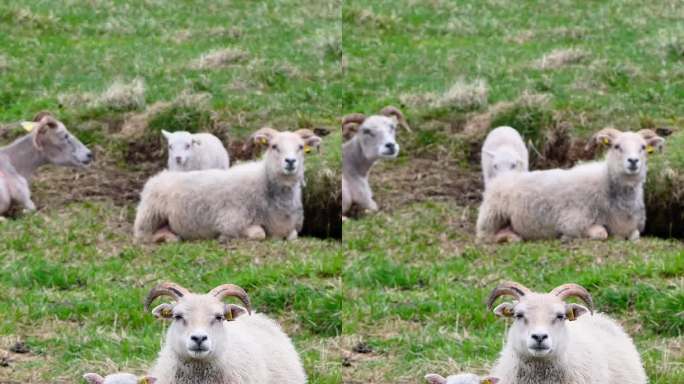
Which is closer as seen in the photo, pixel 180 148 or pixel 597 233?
pixel 597 233

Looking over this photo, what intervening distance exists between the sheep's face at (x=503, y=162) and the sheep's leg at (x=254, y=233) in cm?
286

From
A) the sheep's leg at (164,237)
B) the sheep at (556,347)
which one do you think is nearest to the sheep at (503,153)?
the sheep's leg at (164,237)

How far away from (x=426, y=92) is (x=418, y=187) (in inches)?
97.2

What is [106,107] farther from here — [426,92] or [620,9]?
[620,9]

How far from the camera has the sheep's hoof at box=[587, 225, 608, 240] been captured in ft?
38.7

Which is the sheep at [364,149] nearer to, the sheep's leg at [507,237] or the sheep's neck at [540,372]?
the sheep's leg at [507,237]

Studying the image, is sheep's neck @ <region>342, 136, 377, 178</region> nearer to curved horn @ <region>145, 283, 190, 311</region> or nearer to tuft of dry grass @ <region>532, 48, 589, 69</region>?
tuft of dry grass @ <region>532, 48, 589, 69</region>

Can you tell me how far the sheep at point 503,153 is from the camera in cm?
1302

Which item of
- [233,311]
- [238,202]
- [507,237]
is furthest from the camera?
[507,237]

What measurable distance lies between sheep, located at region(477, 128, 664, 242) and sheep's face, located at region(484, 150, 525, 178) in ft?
1.33

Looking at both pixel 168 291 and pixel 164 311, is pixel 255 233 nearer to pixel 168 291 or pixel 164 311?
pixel 164 311

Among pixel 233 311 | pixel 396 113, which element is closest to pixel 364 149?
pixel 396 113

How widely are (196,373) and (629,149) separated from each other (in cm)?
634

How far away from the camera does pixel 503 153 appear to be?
43.0ft
